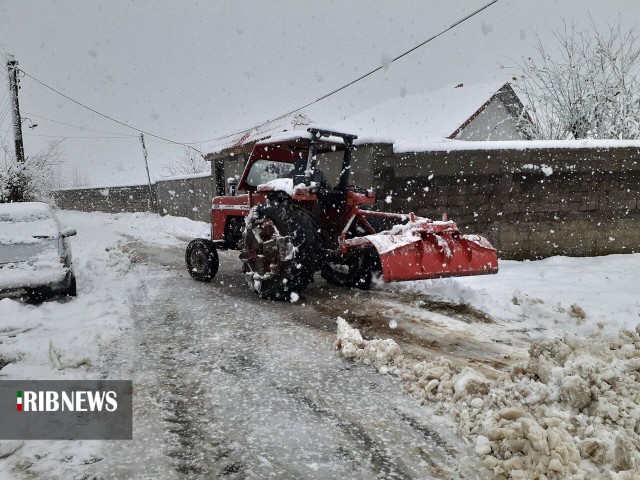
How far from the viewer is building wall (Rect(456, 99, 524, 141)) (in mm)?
19016

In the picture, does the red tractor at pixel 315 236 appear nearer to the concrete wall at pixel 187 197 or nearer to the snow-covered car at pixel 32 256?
the snow-covered car at pixel 32 256

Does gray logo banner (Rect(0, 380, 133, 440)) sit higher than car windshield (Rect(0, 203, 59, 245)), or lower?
lower

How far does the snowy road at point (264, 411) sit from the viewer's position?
6.95 ft

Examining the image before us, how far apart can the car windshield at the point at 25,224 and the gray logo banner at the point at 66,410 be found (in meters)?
3.22

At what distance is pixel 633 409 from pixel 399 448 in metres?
1.21

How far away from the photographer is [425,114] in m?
20.1

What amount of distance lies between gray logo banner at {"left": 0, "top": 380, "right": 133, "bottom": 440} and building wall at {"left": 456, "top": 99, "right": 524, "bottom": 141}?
1780 centimetres

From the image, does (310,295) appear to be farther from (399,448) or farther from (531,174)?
(531,174)

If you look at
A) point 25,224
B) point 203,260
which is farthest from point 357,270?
point 25,224

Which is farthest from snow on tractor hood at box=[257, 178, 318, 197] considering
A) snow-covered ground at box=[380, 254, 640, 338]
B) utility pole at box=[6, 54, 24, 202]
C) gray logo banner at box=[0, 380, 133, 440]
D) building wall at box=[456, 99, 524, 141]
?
utility pole at box=[6, 54, 24, 202]

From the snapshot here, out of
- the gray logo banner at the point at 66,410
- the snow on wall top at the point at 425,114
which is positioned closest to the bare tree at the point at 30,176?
the snow on wall top at the point at 425,114

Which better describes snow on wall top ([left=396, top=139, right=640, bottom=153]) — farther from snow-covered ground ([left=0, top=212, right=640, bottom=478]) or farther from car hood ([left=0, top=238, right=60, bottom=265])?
car hood ([left=0, top=238, right=60, bottom=265])

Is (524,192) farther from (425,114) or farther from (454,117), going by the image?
(425,114)

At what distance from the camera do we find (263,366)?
335 centimetres
